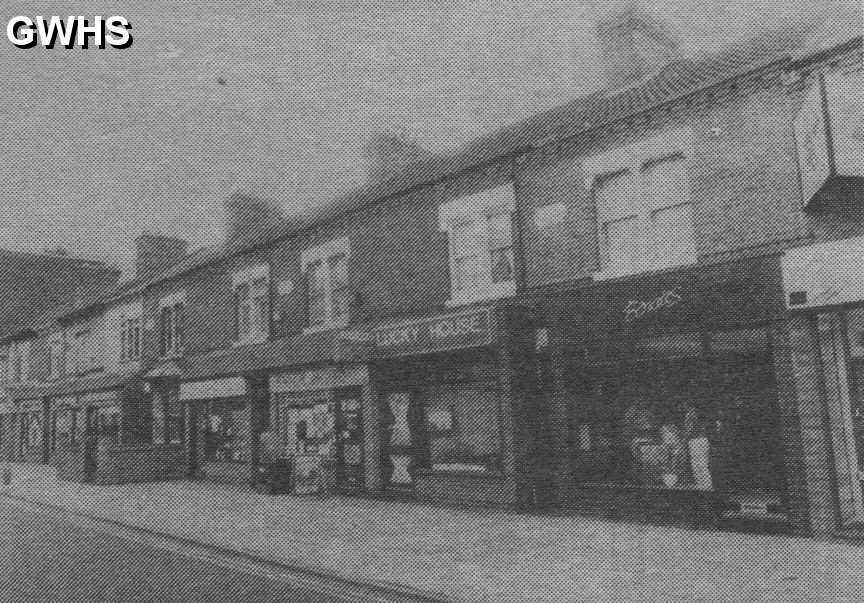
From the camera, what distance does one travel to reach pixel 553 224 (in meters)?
11.3

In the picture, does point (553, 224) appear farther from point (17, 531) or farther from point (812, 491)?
point (17, 531)

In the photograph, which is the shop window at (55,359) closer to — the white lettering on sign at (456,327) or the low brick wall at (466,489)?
the low brick wall at (466,489)

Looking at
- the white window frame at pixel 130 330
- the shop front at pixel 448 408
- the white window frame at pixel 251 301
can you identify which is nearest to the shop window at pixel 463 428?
the shop front at pixel 448 408

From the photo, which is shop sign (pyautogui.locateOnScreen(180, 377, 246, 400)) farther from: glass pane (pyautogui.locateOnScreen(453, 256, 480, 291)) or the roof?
glass pane (pyautogui.locateOnScreen(453, 256, 480, 291))

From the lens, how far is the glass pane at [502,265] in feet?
39.4

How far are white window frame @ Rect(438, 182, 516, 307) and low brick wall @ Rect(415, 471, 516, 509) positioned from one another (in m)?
2.78

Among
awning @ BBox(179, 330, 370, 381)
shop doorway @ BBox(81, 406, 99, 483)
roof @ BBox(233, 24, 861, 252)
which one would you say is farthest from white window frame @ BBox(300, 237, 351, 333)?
shop doorway @ BBox(81, 406, 99, 483)

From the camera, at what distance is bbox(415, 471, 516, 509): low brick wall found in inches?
447

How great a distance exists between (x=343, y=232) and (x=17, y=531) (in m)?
7.52

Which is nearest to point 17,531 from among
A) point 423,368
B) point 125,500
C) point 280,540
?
point 125,500

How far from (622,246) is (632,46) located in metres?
4.57

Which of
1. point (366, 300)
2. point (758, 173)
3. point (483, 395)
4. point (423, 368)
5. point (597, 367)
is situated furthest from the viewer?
point (366, 300)

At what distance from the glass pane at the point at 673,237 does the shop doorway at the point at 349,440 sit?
21.0ft

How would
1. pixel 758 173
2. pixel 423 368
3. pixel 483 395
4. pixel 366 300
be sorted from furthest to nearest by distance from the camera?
1. pixel 366 300
2. pixel 423 368
3. pixel 483 395
4. pixel 758 173
